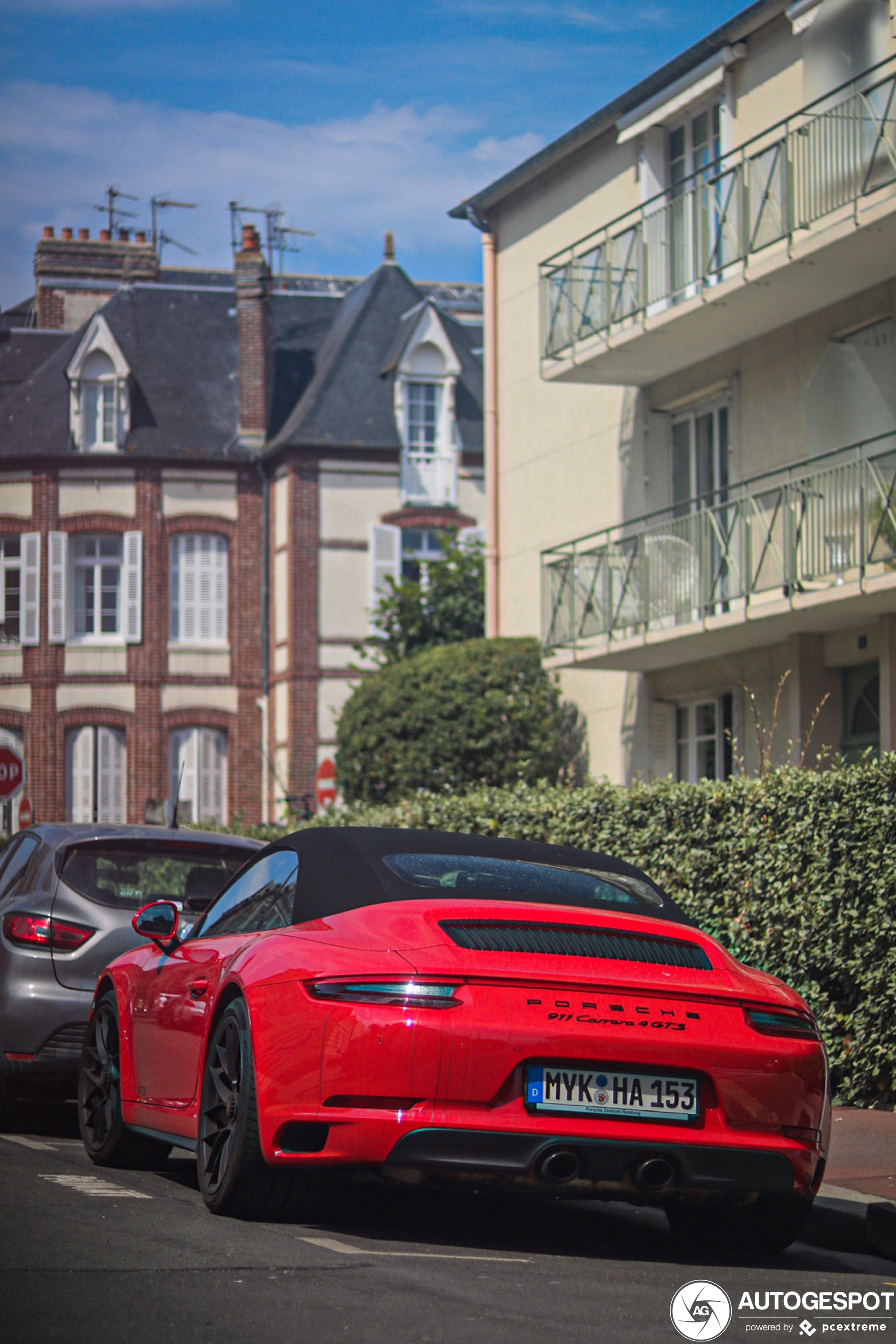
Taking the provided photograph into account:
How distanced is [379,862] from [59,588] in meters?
36.5

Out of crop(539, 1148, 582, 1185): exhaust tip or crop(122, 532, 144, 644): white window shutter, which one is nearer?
crop(539, 1148, 582, 1185): exhaust tip

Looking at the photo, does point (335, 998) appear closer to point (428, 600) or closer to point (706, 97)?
point (706, 97)

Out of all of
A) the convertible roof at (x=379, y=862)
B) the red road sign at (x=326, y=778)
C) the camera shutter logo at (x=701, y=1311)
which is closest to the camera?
the camera shutter logo at (x=701, y=1311)

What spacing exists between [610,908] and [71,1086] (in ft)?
12.3

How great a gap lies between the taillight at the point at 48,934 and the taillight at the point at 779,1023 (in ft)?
14.1

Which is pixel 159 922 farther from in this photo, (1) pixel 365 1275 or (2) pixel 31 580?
(2) pixel 31 580

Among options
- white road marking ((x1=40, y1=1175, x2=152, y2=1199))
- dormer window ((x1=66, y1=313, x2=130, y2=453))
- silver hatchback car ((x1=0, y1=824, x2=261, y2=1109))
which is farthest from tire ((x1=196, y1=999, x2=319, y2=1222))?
dormer window ((x1=66, y1=313, x2=130, y2=453))

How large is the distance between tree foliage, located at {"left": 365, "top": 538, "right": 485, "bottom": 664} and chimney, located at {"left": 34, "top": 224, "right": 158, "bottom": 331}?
17.3 meters

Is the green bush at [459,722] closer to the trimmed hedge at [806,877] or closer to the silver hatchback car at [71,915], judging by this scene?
the trimmed hedge at [806,877]

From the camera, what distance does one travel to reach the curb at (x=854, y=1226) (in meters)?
6.61

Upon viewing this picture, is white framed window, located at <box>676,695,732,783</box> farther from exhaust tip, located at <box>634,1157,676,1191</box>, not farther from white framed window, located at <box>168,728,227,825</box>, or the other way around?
white framed window, located at <box>168,728,227,825</box>

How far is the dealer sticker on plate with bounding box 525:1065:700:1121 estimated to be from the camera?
562 centimetres

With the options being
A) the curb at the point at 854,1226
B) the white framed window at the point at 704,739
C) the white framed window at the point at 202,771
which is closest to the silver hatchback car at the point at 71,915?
the curb at the point at 854,1226

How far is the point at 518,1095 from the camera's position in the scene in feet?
18.4
